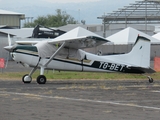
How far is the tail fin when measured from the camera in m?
25.2

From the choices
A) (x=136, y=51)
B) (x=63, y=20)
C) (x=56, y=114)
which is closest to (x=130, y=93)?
(x=56, y=114)

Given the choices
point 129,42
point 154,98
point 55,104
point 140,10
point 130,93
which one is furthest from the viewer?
point 140,10

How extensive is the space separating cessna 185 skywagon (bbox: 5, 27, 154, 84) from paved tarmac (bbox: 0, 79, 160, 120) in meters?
4.65

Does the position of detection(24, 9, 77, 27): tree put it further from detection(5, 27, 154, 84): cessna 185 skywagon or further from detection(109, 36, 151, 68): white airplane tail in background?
detection(5, 27, 154, 84): cessna 185 skywagon

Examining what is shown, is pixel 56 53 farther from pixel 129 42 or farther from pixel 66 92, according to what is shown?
pixel 129 42

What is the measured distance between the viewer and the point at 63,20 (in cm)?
15812

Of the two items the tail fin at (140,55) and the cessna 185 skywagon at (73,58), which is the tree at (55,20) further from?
the cessna 185 skywagon at (73,58)

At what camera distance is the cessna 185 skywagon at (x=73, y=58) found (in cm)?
2389

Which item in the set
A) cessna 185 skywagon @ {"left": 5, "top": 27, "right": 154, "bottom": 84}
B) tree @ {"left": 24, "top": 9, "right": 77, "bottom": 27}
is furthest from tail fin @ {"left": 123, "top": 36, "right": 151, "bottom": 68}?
tree @ {"left": 24, "top": 9, "right": 77, "bottom": 27}

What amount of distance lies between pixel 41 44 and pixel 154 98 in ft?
29.7

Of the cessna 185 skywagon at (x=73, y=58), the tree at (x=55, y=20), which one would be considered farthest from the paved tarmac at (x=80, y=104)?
the tree at (x=55, y=20)

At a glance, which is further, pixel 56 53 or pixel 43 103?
pixel 56 53

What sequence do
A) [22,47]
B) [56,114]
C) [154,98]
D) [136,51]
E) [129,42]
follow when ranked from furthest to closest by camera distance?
[129,42] → [136,51] → [22,47] → [154,98] → [56,114]

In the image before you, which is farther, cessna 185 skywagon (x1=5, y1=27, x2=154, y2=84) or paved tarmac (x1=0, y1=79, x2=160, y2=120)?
cessna 185 skywagon (x1=5, y1=27, x2=154, y2=84)
